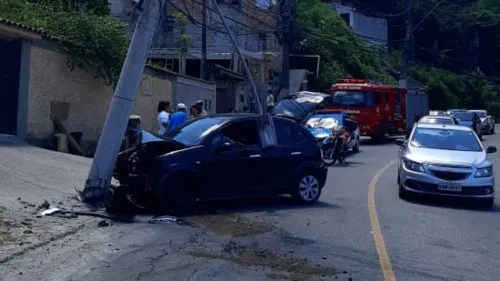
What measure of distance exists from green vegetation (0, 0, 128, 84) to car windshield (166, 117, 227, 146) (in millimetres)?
7406

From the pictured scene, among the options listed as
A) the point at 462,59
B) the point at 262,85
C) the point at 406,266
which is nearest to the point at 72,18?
the point at 406,266

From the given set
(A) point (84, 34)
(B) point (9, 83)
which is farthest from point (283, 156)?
(A) point (84, 34)

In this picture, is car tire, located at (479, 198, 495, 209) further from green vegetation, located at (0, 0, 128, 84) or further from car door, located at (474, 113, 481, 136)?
car door, located at (474, 113, 481, 136)

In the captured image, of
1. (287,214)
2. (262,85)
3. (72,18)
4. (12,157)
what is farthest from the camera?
(262,85)

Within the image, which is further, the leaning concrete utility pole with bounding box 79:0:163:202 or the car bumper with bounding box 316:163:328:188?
the car bumper with bounding box 316:163:328:188

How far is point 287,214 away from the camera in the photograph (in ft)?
47.0

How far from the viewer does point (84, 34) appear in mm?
21828

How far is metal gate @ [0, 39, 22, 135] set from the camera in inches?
765

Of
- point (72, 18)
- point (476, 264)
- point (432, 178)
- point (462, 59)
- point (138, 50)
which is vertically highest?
point (462, 59)

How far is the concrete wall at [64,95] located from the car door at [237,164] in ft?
22.9

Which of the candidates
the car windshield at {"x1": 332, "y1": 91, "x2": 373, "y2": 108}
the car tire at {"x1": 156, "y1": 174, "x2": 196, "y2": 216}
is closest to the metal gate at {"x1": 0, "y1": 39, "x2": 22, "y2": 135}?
the car tire at {"x1": 156, "y1": 174, "x2": 196, "y2": 216}

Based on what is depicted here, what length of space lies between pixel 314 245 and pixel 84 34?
40.2 ft

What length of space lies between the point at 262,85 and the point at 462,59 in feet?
132

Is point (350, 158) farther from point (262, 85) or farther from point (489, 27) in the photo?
point (489, 27)
